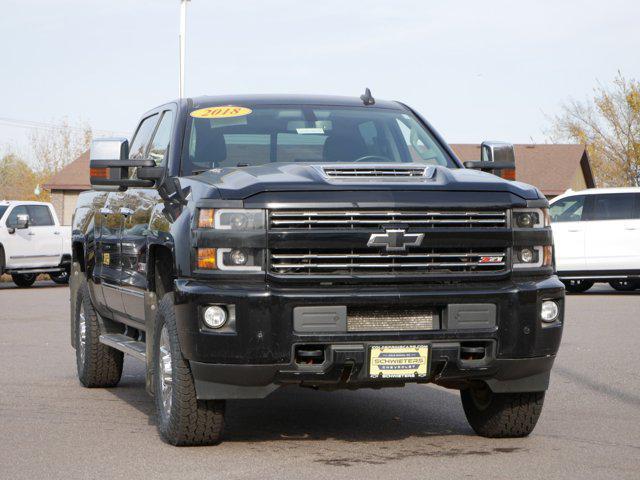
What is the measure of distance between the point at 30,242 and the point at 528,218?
21.5 meters

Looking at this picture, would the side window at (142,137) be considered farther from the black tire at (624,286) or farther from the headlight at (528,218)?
the black tire at (624,286)

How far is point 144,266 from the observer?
782 cm

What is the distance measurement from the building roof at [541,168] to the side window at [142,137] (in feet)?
147

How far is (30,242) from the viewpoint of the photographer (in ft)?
88.4

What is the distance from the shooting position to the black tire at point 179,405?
22.0ft

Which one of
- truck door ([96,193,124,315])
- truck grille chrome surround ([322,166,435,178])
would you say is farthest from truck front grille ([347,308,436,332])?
truck door ([96,193,124,315])

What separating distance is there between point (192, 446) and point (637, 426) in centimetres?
286

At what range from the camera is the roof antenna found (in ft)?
28.2

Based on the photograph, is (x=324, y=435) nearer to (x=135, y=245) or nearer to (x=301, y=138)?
(x=135, y=245)

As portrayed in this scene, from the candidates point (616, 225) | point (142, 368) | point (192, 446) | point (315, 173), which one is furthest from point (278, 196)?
point (616, 225)

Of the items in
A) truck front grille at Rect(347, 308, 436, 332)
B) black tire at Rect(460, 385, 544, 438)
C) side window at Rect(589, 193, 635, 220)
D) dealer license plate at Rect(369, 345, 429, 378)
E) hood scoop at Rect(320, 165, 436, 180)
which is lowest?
side window at Rect(589, 193, 635, 220)

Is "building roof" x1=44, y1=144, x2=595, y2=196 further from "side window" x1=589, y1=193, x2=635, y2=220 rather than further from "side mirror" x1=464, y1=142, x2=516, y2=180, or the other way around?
"side mirror" x1=464, y1=142, x2=516, y2=180

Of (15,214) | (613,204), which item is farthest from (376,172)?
(15,214)

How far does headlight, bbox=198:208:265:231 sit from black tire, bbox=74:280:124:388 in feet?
11.5
